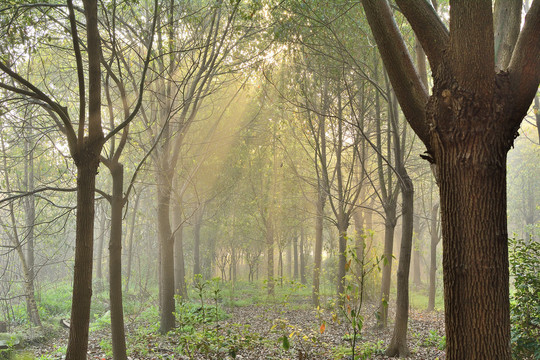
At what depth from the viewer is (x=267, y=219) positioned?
19.3 m

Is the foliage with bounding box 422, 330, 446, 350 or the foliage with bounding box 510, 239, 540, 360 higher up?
the foliage with bounding box 510, 239, 540, 360

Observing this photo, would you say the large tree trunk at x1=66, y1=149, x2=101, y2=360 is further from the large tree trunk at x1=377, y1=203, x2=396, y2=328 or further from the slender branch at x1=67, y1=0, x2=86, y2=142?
the large tree trunk at x1=377, y1=203, x2=396, y2=328

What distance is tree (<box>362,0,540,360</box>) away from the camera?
8.75 feet

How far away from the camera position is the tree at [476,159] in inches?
105

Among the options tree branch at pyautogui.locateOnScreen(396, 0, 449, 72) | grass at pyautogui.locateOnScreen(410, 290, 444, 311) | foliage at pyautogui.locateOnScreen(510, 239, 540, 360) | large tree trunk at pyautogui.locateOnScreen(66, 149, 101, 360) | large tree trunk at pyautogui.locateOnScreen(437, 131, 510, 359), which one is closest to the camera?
large tree trunk at pyautogui.locateOnScreen(437, 131, 510, 359)

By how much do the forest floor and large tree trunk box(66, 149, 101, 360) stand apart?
45.6 inches

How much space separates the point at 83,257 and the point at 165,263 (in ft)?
19.7

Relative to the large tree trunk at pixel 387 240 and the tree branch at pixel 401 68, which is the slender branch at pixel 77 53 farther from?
the large tree trunk at pixel 387 240

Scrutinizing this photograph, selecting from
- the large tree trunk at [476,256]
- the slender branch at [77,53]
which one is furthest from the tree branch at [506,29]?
the slender branch at [77,53]

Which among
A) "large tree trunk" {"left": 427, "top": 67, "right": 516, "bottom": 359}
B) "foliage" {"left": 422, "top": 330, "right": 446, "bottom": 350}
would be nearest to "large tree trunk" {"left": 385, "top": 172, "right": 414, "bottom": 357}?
"foliage" {"left": 422, "top": 330, "right": 446, "bottom": 350}

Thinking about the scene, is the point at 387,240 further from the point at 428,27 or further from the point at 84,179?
the point at 84,179

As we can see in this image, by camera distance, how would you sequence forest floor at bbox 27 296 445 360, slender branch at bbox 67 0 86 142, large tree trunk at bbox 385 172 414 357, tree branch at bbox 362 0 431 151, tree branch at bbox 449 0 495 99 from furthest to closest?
large tree trunk at bbox 385 172 414 357 → forest floor at bbox 27 296 445 360 → slender branch at bbox 67 0 86 142 → tree branch at bbox 362 0 431 151 → tree branch at bbox 449 0 495 99

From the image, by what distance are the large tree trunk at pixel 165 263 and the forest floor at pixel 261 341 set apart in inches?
17.2

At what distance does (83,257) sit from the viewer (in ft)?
13.3
